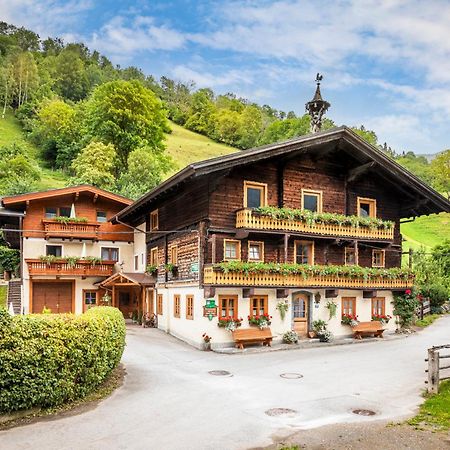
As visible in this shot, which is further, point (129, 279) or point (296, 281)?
point (129, 279)

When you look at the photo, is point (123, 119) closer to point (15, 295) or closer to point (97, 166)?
point (97, 166)

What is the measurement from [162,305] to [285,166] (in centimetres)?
1020

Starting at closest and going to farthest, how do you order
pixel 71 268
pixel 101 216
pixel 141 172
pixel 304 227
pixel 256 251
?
pixel 304 227, pixel 256 251, pixel 71 268, pixel 101 216, pixel 141 172

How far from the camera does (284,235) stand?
2495cm

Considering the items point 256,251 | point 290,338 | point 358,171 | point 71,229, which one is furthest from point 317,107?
point 71,229

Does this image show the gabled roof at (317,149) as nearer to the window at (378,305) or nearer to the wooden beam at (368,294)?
the window at (378,305)

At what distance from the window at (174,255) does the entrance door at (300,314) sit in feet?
21.4

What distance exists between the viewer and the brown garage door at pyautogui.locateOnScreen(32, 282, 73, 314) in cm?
3403

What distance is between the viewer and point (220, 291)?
23.4 meters

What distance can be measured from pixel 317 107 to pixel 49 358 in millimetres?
22894

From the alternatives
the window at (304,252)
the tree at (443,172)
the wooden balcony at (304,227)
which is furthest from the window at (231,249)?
the tree at (443,172)

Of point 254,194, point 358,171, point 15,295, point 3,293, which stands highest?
point 358,171

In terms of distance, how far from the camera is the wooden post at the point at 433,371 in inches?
526

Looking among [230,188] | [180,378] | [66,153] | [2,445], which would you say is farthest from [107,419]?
[66,153]
